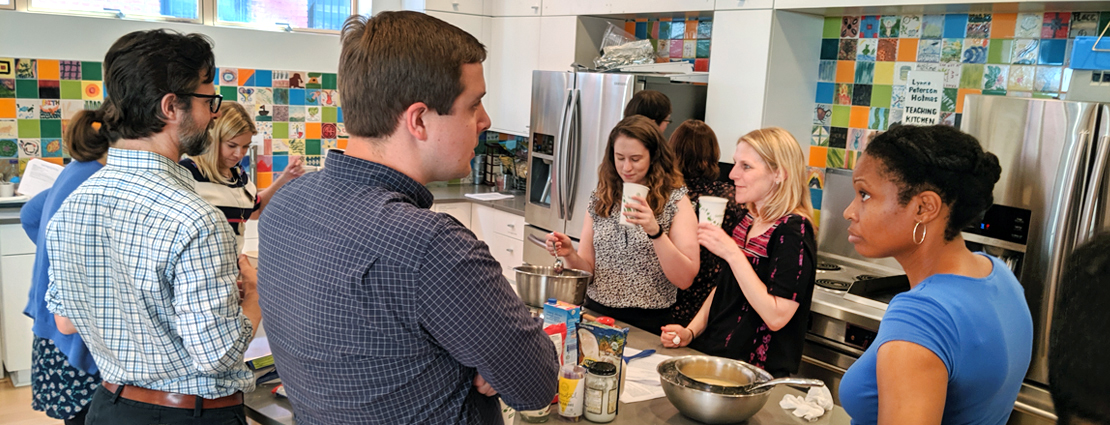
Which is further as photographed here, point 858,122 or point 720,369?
point 858,122

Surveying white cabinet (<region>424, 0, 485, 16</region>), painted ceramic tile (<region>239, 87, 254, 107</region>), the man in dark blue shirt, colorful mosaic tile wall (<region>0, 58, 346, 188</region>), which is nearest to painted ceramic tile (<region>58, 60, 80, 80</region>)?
colorful mosaic tile wall (<region>0, 58, 346, 188</region>)

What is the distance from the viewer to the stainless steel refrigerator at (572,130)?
3842 millimetres

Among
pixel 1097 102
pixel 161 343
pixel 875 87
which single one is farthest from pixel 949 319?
pixel 875 87

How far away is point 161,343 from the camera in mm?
1560

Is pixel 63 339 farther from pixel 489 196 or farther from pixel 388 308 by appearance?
pixel 489 196

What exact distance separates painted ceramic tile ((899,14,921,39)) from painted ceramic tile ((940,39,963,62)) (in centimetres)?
13

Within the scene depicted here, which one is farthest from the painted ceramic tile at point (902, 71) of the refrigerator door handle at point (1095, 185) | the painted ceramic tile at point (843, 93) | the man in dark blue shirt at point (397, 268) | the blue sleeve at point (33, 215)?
the blue sleeve at point (33, 215)

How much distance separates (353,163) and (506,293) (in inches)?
11.5

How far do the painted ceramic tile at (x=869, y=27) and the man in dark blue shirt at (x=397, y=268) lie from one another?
285 centimetres

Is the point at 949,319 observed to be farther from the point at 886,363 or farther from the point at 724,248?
the point at 724,248

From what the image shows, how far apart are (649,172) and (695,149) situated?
36 cm

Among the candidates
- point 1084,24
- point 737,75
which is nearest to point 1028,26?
point 1084,24

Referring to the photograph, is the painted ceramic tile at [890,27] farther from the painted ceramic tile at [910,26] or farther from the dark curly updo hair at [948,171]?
the dark curly updo hair at [948,171]

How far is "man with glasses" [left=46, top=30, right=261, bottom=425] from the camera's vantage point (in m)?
1.49
